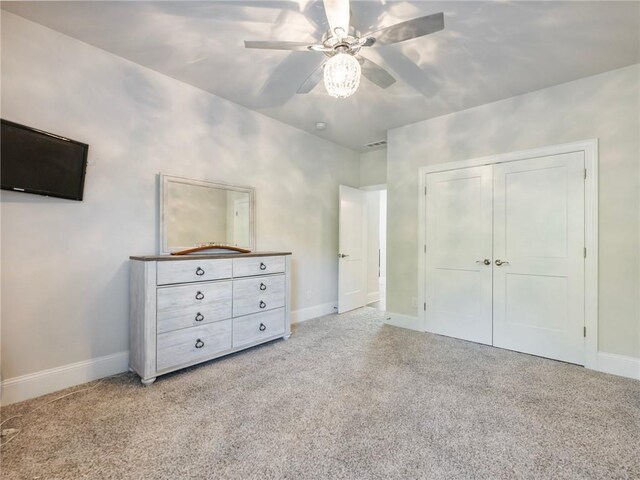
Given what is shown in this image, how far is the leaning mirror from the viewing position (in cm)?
274

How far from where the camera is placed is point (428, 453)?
61.3 inches

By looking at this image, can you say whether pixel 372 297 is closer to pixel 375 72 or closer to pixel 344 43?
pixel 375 72

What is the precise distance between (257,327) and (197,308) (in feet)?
2.30

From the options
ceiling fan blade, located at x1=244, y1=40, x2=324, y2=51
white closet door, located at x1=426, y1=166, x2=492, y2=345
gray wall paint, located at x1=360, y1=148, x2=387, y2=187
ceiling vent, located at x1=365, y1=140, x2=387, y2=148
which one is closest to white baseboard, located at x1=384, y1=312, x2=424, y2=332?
white closet door, located at x1=426, y1=166, x2=492, y2=345

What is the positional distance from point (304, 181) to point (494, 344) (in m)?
3.06

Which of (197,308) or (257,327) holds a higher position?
(197,308)

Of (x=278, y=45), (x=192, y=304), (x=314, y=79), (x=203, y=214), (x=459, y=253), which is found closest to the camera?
(x=278, y=45)

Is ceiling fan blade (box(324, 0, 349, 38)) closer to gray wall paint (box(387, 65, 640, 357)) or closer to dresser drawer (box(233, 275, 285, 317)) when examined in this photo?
dresser drawer (box(233, 275, 285, 317))

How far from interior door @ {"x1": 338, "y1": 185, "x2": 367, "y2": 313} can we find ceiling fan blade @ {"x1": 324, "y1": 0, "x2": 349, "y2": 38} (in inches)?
113

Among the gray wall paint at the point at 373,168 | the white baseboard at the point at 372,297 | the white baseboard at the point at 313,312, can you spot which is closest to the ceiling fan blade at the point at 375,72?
the gray wall paint at the point at 373,168

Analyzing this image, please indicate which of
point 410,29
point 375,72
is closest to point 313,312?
point 375,72

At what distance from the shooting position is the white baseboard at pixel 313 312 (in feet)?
13.0

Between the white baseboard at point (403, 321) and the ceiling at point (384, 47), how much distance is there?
2.60m

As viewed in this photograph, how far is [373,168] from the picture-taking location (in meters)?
4.95
